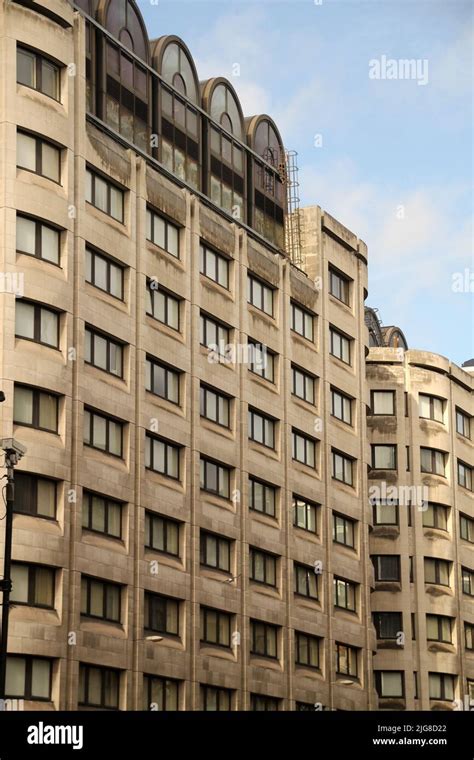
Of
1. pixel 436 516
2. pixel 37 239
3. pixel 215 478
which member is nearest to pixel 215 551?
pixel 215 478

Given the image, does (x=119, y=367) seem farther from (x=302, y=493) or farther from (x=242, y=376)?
(x=302, y=493)

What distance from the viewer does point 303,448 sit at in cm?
7844

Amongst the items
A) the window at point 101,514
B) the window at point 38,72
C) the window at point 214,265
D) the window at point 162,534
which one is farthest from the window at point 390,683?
the window at point 38,72

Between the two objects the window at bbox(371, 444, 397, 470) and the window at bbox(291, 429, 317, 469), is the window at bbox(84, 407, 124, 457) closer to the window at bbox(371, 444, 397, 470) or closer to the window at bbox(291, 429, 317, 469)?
the window at bbox(291, 429, 317, 469)

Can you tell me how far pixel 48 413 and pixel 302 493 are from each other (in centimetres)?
2227

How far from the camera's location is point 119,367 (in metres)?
63.2

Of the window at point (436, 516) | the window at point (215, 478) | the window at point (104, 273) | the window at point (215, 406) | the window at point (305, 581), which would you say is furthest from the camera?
the window at point (436, 516)

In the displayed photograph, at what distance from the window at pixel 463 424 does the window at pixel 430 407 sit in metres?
2.36

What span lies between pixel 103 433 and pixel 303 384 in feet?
65.3

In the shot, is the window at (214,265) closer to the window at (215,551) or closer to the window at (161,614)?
the window at (215,551)

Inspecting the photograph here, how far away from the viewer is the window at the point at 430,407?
9856 cm

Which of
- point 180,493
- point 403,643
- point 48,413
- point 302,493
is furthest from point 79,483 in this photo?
point 403,643

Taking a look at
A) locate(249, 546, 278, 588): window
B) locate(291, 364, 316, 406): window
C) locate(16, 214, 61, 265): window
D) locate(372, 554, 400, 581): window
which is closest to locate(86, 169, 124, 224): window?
locate(16, 214, 61, 265): window

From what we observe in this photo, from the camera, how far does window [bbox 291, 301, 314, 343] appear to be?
79188 mm
